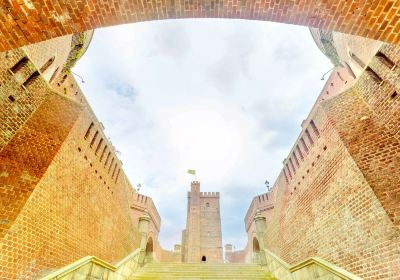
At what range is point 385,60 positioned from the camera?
6.57 meters

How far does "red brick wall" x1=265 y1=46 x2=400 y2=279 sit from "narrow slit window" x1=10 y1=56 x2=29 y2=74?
1011 centimetres

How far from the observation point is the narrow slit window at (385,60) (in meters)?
6.35

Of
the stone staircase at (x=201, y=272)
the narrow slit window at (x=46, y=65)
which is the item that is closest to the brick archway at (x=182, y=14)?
the narrow slit window at (x=46, y=65)

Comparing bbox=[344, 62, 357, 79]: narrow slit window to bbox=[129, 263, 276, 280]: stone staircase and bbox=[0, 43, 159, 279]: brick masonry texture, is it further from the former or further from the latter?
bbox=[0, 43, 159, 279]: brick masonry texture

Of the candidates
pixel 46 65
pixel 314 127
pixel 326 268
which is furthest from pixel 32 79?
pixel 314 127

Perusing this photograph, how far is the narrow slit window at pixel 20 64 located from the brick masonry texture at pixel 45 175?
0.06 meters

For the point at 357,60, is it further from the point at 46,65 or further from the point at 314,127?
the point at 46,65

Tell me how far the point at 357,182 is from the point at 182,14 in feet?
20.7

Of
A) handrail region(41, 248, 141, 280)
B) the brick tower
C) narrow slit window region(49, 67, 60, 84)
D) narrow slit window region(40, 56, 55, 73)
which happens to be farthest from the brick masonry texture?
the brick tower

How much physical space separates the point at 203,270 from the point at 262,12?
337 inches

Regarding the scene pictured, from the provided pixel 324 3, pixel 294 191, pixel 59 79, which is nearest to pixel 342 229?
pixel 294 191

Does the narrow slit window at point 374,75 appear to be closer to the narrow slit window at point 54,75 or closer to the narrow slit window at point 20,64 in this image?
the narrow slit window at point 20,64

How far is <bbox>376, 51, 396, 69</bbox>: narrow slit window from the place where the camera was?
635 centimetres

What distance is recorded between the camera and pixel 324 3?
3.21 m
